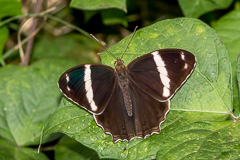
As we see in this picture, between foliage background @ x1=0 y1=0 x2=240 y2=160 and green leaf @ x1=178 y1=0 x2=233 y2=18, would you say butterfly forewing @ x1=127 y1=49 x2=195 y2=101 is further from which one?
green leaf @ x1=178 y1=0 x2=233 y2=18

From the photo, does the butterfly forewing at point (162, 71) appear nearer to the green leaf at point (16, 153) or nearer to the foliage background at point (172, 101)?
the foliage background at point (172, 101)

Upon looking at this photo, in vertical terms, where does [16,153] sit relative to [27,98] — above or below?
below

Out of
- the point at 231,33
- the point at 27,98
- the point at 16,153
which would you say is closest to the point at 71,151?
the point at 16,153

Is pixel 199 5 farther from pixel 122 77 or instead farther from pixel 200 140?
pixel 200 140

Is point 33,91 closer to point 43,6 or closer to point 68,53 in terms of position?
point 68,53

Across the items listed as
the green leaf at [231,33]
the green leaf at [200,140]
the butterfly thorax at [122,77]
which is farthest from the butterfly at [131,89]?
the green leaf at [231,33]

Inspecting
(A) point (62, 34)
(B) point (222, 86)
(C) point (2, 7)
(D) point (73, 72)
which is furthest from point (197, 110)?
(A) point (62, 34)

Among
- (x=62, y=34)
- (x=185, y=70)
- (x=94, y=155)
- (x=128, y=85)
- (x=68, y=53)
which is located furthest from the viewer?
(x=62, y=34)
